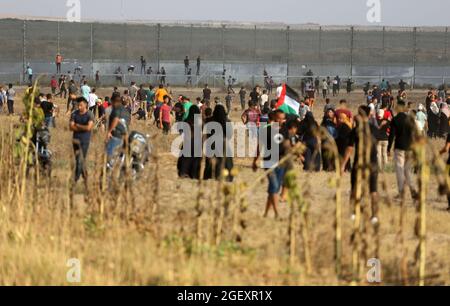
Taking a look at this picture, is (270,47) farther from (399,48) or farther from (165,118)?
(165,118)

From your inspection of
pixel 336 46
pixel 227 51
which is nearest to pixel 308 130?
pixel 227 51

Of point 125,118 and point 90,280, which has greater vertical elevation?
point 125,118

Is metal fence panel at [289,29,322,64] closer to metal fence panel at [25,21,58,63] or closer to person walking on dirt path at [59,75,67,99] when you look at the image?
metal fence panel at [25,21,58,63]

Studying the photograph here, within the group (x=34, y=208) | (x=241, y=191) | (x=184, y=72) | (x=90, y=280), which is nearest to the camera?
(x=90, y=280)

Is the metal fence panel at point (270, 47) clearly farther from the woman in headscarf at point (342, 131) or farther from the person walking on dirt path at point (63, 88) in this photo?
the woman in headscarf at point (342, 131)

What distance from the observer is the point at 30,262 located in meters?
10.3

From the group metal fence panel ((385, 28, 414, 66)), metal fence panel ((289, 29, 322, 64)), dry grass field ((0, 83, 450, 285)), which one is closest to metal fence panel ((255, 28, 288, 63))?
metal fence panel ((289, 29, 322, 64))

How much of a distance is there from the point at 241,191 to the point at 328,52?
3230 inches

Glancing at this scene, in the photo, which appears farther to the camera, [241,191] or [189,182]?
[189,182]

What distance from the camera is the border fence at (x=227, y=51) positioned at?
2509 inches

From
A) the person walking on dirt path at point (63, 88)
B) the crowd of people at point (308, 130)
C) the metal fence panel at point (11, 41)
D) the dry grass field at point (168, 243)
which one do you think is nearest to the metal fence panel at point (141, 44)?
the metal fence panel at point (11, 41)
